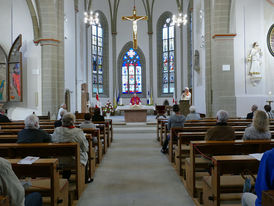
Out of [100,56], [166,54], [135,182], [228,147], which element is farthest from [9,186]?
[166,54]

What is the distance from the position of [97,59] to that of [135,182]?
17976mm

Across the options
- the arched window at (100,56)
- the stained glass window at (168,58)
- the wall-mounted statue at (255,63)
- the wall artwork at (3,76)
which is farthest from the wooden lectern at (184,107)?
the arched window at (100,56)

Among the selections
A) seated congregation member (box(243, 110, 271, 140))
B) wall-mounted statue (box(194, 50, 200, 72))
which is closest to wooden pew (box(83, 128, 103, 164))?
seated congregation member (box(243, 110, 271, 140))

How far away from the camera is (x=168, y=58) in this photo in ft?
71.6

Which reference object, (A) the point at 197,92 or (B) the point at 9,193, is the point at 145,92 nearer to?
(A) the point at 197,92

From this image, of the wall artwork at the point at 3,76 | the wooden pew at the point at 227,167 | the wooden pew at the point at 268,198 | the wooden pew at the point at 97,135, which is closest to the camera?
the wooden pew at the point at 268,198

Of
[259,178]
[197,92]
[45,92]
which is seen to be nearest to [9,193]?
[259,178]

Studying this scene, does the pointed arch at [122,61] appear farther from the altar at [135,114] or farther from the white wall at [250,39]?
the white wall at [250,39]

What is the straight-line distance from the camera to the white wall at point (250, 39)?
38.5ft

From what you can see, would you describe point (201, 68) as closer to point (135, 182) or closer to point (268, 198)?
point (135, 182)

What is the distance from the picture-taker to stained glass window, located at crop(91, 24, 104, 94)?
21.1 m

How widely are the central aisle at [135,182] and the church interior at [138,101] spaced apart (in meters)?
0.02

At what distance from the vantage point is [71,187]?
12.8 ft

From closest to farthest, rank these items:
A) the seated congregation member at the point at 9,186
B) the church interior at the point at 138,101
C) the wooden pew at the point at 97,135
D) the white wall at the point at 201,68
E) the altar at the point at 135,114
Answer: the seated congregation member at the point at 9,186 → the church interior at the point at 138,101 → the wooden pew at the point at 97,135 → the white wall at the point at 201,68 → the altar at the point at 135,114
